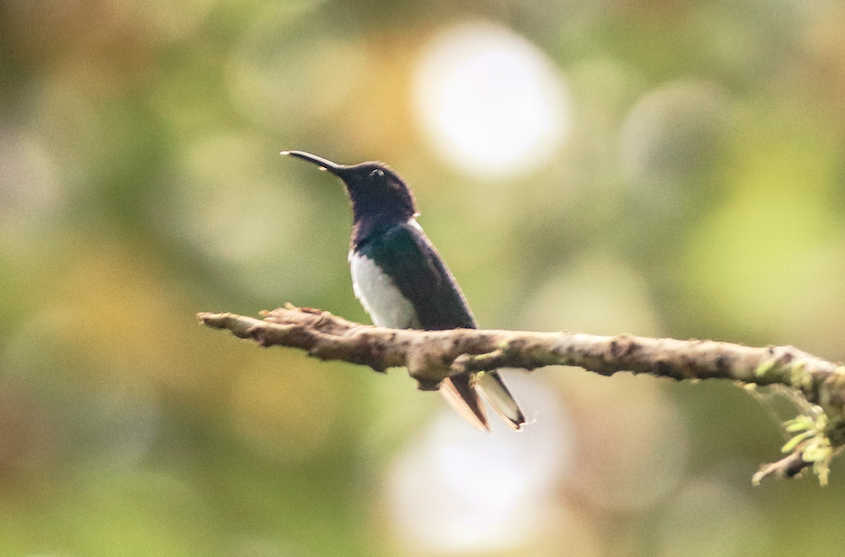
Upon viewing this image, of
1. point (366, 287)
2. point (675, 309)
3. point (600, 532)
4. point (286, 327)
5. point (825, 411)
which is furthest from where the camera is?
point (675, 309)

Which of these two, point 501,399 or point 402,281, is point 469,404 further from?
point 402,281

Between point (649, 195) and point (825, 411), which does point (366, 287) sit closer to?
point (825, 411)

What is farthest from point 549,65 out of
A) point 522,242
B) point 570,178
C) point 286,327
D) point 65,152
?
point 286,327

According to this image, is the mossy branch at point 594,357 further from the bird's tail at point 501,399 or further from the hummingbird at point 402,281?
the hummingbird at point 402,281

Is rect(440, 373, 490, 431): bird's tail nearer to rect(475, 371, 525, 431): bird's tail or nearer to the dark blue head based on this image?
rect(475, 371, 525, 431): bird's tail

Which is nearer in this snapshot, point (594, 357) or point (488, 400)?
point (594, 357)

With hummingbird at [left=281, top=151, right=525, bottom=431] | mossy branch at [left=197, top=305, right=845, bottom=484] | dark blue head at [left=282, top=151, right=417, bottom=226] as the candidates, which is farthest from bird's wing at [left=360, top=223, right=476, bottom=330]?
mossy branch at [left=197, top=305, right=845, bottom=484]

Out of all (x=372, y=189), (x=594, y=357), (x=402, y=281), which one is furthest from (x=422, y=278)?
(x=594, y=357)
